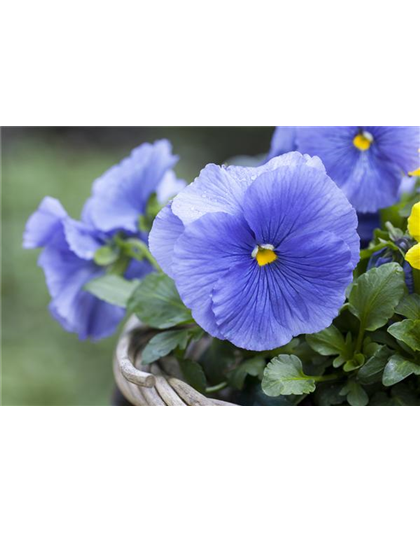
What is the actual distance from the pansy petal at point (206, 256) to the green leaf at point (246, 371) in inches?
3.7

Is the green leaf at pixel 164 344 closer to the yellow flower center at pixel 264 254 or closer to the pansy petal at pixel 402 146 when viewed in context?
the yellow flower center at pixel 264 254

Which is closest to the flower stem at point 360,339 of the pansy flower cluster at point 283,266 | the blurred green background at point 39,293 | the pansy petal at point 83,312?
the pansy flower cluster at point 283,266

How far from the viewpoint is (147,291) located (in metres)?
0.71

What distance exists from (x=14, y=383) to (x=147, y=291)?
0.87 m

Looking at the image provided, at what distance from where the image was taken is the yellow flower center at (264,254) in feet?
1.89

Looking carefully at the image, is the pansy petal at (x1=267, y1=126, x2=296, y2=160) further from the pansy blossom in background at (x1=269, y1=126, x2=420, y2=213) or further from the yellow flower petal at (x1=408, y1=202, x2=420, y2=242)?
the yellow flower petal at (x1=408, y1=202, x2=420, y2=242)

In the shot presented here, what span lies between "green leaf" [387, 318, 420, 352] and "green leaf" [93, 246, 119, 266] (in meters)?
0.35

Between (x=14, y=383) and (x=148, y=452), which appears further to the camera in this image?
(x=14, y=383)

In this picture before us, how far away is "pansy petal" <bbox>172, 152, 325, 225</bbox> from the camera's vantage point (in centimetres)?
57

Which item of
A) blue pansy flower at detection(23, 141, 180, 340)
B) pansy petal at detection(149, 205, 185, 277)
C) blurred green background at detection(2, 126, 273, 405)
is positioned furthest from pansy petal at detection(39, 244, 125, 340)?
blurred green background at detection(2, 126, 273, 405)
